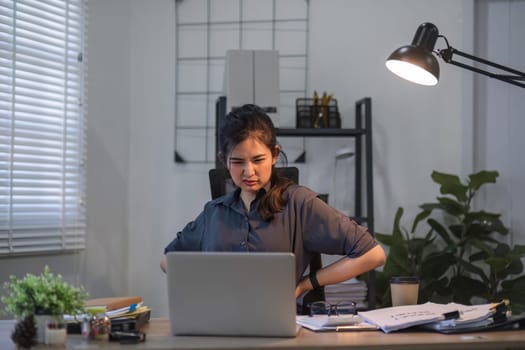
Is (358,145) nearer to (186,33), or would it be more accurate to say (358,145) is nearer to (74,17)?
(186,33)

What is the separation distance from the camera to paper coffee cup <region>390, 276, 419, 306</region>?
1.87 m

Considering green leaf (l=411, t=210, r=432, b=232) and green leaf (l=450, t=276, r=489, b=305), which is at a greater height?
green leaf (l=411, t=210, r=432, b=232)

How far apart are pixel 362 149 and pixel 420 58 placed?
5.23 ft

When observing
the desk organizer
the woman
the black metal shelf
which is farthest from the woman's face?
the desk organizer

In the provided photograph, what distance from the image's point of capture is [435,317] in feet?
5.51

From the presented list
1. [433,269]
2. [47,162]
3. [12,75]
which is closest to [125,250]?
[47,162]

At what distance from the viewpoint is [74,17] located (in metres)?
3.25

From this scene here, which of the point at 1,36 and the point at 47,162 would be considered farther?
the point at 47,162

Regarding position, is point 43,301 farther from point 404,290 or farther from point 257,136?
point 404,290

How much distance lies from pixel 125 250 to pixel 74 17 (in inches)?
46.1

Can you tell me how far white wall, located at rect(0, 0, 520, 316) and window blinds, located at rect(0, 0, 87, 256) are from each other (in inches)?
11.3

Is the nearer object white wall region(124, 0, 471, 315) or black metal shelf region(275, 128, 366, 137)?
black metal shelf region(275, 128, 366, 137)

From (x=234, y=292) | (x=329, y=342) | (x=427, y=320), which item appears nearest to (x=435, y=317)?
(x=427, y=320)

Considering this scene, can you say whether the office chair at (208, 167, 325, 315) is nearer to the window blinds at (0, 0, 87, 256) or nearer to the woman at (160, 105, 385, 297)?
the woman at (160, 105, 385, 297)
